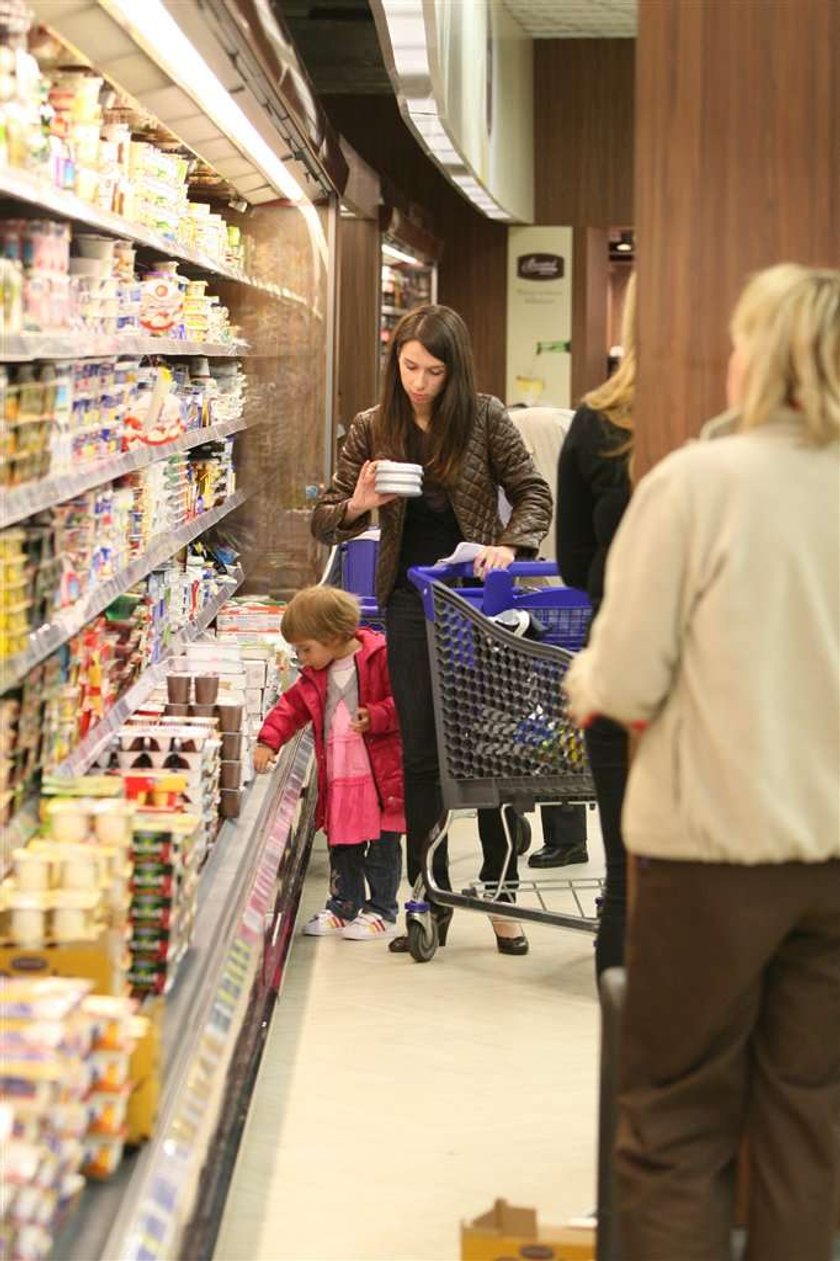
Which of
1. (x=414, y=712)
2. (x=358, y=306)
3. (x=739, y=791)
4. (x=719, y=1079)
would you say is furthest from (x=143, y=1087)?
(x=358, y=306)

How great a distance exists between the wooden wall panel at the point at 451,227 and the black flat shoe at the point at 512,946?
378 inches

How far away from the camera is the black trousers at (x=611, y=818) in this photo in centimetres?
315

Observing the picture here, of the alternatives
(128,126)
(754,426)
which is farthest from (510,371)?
(754,426)

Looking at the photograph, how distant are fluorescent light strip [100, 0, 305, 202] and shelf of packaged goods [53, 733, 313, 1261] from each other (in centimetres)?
172

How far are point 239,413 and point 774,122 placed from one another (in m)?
4.12

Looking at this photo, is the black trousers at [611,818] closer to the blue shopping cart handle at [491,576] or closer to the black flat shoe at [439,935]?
the blue shopping cart handle at [491,576]

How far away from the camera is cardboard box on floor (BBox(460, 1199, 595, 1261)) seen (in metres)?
2.60

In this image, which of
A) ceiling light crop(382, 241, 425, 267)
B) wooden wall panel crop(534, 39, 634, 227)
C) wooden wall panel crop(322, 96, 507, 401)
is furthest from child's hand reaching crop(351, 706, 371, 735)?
wooden wall panel crop(534, 39, 634, 227)

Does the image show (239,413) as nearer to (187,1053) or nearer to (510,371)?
(187,1053)

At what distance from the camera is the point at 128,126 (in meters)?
4.48

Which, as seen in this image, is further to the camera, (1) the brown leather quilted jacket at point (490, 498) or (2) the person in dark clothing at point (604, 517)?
(1) the brown leather quilted jacket at point (490, 498)

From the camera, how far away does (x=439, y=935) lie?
16.3 ft

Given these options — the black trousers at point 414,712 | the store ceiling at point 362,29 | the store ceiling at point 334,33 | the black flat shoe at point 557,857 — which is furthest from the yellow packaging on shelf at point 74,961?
the store ceiling at point 334,33

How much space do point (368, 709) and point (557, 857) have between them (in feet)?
3.93
